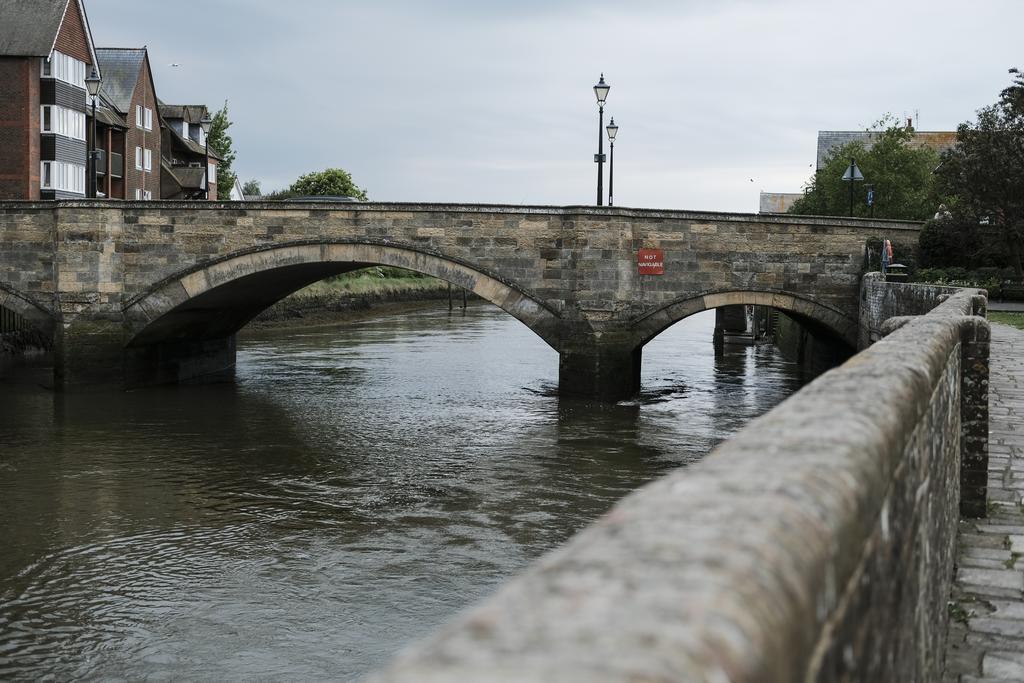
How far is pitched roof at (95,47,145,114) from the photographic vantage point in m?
48.7

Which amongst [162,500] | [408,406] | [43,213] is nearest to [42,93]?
[43,213]

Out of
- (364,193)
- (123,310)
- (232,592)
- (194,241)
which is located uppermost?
(364,193)

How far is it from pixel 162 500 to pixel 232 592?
169 inches

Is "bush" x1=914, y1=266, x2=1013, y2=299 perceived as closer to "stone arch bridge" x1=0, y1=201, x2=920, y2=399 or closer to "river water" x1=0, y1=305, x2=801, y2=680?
"stone arch bridge" x1=0, y1=201, x2=920, y2=399

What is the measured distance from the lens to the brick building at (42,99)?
1554 inches

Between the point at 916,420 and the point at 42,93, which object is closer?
the point at 916,420

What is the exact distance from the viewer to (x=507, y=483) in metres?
16.0

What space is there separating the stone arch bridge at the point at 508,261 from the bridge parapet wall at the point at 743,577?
2048 cm

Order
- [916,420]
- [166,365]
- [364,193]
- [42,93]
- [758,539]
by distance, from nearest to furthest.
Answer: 1. [758,539]
2. [916,420]
3. [166,365]
4. [42,93]
5. [364,193]

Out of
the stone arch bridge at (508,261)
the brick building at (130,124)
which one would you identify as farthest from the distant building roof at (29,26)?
the stone arch bridge at (508,261)

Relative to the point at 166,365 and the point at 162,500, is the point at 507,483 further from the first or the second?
the point at 166,365

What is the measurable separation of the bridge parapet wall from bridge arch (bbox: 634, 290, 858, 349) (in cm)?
2071

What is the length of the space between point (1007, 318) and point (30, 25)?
1336 inches

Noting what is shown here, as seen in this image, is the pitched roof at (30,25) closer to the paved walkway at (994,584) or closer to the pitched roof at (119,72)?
the pitched roof at (119,72)
